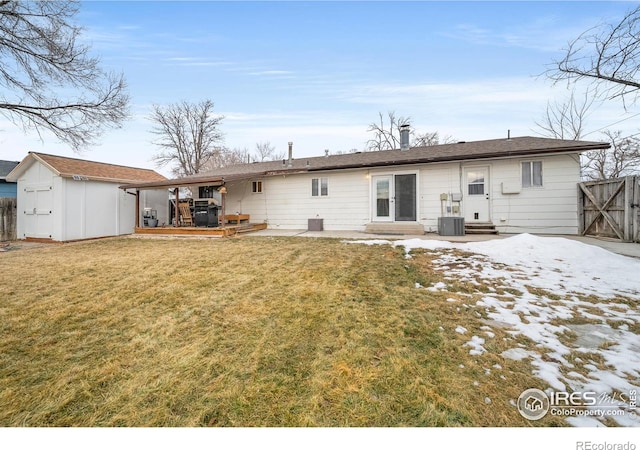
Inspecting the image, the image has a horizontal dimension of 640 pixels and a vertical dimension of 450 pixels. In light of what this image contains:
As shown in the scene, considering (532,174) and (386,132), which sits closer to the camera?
(532,174)

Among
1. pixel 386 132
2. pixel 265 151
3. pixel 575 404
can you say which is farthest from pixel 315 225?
pixel 265 151

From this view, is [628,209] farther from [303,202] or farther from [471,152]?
[303,202]

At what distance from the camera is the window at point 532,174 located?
854 cm

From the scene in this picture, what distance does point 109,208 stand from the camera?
40.5 ft

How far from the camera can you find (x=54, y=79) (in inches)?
355

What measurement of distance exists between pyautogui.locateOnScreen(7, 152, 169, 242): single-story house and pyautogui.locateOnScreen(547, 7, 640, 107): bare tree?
14983mm

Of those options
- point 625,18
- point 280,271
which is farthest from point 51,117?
point 625,18

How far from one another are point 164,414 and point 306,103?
52.4 ft

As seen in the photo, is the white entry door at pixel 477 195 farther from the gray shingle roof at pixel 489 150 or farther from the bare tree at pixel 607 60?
the bare tree at pixel 607 60

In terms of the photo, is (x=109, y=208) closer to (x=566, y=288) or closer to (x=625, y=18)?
(x=566, y=288)

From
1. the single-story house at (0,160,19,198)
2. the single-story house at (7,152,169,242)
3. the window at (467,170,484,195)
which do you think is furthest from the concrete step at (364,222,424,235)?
the single-story house at (0,160,19,198)

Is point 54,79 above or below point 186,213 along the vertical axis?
above

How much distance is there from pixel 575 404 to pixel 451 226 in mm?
7511

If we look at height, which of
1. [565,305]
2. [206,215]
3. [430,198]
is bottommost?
[565,305]
